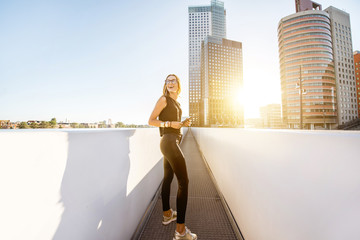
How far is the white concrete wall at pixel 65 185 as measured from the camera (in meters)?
0.54

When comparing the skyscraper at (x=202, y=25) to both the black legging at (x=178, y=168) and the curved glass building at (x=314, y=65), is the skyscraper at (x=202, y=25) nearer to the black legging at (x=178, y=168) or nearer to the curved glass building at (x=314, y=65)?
the curved glass building at (x=314, y=65)

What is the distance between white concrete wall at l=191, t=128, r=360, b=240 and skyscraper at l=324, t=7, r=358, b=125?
79695 millimetres

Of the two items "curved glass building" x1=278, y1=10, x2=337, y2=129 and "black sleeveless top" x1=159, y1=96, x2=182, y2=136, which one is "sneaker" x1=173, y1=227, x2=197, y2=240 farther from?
"curved glass building" x1=278, y1=10, x2=337, y2=129

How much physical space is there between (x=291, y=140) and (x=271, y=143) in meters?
0.23

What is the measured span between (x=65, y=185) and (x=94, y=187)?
0.94 feet

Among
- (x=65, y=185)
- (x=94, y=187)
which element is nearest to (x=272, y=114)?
(x=94, y=187)

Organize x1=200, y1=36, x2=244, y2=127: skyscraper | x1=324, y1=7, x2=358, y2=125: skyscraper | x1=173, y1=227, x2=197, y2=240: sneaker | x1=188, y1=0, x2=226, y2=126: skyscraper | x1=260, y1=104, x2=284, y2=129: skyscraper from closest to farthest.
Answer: x1=173, y1=227, x2=197, y2=240: sneaker, x1=324, y1=7, x2=358, y2=125: skyscraper, x1=200, y1=36, x2=244, y2=127: skyscraper, x1=188, y1=0, x2=226, y2=126: skyscraper, x1=260, y1=104, x2=284, y2=129: skyscraper

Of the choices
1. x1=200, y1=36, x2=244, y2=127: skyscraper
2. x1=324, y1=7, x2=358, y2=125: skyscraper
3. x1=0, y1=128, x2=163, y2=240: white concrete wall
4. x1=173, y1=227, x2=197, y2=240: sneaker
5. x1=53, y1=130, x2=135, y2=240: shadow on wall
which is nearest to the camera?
x1=0, y1=128, x2=163, y2=240: white concrete wall

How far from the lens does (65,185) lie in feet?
2.56

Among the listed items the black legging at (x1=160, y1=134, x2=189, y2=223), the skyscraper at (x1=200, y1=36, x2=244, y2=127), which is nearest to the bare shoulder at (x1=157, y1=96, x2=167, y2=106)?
the black legging at (x1=160, y1=134, x2=189, y2=223)

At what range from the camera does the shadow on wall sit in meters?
0.82

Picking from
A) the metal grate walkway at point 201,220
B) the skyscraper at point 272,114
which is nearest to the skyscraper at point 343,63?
the skyscraper at point 272,114

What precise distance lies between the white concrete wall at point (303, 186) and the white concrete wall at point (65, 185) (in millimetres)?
1206

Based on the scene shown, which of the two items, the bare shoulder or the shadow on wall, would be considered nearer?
the shadow on wall
